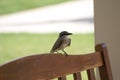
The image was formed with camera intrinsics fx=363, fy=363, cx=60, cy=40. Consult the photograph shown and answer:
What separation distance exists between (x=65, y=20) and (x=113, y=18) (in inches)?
192

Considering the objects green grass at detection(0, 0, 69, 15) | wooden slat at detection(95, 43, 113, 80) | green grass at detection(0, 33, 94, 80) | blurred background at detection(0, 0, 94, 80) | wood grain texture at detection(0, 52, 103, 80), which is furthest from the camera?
green grass at detection(0, 0, 69, 15)

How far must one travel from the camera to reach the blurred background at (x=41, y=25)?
4.65 metres

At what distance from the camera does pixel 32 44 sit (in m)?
4.97

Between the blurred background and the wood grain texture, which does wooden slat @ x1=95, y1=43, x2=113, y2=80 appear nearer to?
the wood grain texture

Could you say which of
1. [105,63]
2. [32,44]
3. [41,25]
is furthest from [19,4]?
[105,63]

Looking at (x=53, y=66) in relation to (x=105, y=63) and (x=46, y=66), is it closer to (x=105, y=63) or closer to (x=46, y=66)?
(x=46, y=66)

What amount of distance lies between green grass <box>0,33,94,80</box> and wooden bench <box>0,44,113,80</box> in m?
3.09

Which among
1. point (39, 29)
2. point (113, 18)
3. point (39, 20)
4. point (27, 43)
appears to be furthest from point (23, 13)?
point (113, 18)

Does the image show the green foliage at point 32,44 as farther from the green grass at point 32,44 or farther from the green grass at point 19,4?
the green grass at point 19,4

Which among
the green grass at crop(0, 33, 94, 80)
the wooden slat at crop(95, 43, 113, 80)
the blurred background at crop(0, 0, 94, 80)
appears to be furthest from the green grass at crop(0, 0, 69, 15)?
the wooden slat at crop(95, 43, 113, 80)

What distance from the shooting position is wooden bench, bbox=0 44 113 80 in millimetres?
904

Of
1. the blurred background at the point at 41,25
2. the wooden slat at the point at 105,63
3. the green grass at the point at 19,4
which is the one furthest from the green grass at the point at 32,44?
the wooden slat at the point at 105,63

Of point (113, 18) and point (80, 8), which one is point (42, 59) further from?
point (80, 8)

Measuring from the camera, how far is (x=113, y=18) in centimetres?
156
